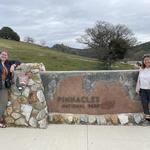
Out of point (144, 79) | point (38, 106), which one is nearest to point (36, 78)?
point (38, 106)

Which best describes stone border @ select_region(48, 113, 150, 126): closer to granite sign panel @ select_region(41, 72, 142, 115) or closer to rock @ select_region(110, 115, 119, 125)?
rock @ select_region(110, 115, 119, 125)

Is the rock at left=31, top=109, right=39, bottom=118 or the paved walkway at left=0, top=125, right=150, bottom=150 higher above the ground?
the rock at left=31, top=109, right=39, bottom=118

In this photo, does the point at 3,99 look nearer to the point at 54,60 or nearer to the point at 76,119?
the point at 76,119

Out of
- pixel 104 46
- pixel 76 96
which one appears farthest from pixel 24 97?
pixel 104 46

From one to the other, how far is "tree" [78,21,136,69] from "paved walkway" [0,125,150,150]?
126 feet

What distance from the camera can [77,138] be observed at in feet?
23.5

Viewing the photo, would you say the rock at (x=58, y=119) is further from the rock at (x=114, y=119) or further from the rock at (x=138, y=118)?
the rock at (x=138, y=118)

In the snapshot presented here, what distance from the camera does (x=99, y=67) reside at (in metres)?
44.5

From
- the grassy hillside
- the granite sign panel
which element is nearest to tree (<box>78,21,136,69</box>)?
the grassy hillside

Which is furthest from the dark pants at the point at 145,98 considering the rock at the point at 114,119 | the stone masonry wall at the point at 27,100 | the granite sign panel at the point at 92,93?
the stone masonry wall at the point at 27,100

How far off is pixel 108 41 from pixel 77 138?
42264 mm

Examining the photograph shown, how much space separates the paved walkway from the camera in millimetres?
6595

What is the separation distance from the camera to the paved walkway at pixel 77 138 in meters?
6.59

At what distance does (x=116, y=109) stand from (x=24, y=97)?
1939 millimetres
